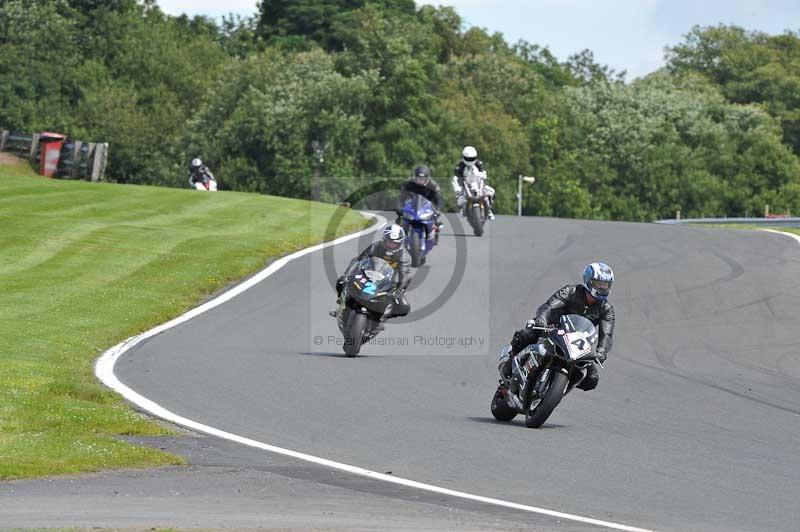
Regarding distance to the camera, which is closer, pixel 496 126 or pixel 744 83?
pixel 496 126

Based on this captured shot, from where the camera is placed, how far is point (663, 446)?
1298 centimetres

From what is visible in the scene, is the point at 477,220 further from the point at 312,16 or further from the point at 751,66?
the point at 751,66

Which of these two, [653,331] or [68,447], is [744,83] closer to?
[653,331]

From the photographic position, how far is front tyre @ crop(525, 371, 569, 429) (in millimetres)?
13602

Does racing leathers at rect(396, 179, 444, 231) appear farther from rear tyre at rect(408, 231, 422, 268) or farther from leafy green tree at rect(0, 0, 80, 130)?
leafy green tree at rect(0, 0, 80, 130)

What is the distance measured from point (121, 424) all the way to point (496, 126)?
7749 cm

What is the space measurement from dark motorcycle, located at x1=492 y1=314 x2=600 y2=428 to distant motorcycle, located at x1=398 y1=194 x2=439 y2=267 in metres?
12.3

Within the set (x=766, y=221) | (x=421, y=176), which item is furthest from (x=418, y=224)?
(x=766, y=221)

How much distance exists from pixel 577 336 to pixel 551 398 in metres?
0.63

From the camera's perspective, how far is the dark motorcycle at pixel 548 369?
1360 centimetres

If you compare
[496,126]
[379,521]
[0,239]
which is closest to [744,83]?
[496,126]

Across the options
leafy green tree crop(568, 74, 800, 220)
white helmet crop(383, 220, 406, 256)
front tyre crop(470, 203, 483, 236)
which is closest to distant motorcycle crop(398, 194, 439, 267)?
front tyre crop(470, 203, 483, 236)

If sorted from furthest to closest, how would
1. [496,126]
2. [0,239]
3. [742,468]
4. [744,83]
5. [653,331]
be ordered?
[744,83] < [496,126] < [0,239] < [653,331] < [742,468]

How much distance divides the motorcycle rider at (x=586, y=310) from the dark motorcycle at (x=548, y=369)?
117 mm
